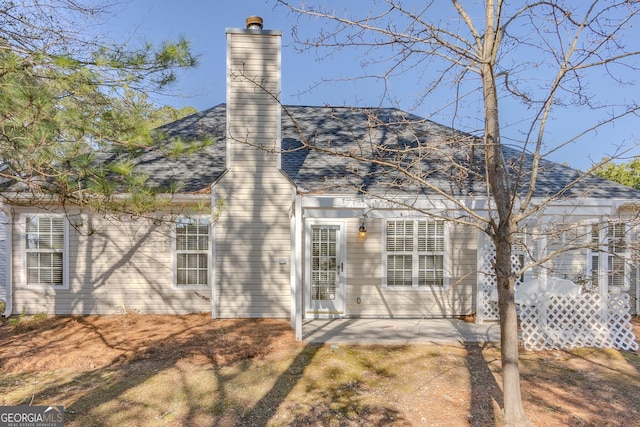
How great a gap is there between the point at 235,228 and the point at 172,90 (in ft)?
9.71

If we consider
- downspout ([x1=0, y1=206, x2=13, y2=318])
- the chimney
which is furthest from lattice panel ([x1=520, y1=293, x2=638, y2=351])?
downspout ([x1=0, y1=206, x2=13, y2=318])

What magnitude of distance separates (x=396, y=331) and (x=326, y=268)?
6.41ft


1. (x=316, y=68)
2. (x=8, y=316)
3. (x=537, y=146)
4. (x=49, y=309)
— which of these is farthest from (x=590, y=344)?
(x=8, y=316)

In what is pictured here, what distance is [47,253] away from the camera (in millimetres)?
7332

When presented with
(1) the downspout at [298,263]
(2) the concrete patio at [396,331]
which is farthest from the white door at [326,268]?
(1) the downspout at [298,263]

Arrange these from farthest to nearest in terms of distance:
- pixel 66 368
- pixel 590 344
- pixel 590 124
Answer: pixel 590 344
pixel 66 368
pixel 590 124

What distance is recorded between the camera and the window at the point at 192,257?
24.4 feet

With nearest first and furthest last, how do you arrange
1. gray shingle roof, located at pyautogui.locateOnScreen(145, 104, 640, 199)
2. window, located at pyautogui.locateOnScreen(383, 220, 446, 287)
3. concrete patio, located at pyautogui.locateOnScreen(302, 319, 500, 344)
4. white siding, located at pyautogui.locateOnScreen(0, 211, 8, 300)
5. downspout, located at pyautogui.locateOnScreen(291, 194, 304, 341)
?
1. downspout, located at pyautogui.locateOnScreen(291, 194, 304, 341)
2. concrete patio, located at pyautogui.locateOnScreen(302, 319, 500, 344)
3. gray shingle roof, located at pyautogui.locateOnScreen(145, 104, 640, 199)
4. window, located at pyautogui.locateOnScreen(383, 220, 446, 287)
5. white siding, located at pyautogui.locateOnScreen(0, 211, 8, 300)

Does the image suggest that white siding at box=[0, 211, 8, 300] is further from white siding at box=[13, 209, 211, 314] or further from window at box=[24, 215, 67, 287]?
white siding at box=[13, 209, 211, 314]

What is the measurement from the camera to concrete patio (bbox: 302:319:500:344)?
5754mm

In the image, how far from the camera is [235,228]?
7027 mm

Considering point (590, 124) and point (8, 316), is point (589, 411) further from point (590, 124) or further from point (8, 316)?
point (8, 316)

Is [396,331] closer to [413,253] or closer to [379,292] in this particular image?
[379,292]

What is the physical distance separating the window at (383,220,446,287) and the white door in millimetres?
1066
